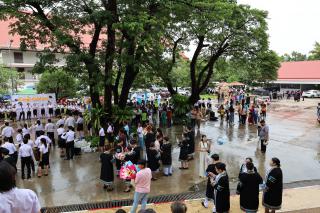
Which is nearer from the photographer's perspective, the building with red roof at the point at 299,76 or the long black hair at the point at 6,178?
the long black hair at the point at 6,178

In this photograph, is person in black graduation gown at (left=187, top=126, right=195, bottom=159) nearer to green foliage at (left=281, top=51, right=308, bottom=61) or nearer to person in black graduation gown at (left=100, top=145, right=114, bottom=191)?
person in black graduation gown at (left=100, top=145, right=114, bottom=191)

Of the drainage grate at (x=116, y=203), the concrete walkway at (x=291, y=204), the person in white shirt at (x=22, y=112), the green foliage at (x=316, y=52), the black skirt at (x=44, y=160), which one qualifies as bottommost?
the drainage grate at (x=116, y=203)

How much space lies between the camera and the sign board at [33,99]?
77.4 feet

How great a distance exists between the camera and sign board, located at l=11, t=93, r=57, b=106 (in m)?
23.6

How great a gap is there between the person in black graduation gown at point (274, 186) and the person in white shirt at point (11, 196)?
513 centimetres

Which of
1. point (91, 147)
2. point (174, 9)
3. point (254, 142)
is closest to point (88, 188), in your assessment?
point (91, 147)

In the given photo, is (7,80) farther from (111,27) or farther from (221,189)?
(221,189)

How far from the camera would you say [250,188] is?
693 cm

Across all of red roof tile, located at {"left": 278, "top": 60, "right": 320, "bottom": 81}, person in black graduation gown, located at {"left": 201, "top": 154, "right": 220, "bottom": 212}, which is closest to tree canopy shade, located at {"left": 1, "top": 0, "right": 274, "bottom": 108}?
person in black graduation gown, located at {"left": 201, "top": 154, "right": 220, "bottom": 212}

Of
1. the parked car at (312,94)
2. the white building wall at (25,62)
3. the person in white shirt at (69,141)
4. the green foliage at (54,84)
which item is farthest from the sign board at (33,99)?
the parked car at (312,94)

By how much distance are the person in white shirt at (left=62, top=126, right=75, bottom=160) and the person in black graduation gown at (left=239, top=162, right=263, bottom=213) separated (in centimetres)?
831

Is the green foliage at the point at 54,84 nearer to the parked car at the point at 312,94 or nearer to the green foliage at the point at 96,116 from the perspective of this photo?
the green foliage at the point at 96,116

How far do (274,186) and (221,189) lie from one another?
1187 millimetres

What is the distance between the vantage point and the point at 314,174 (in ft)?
37.7
